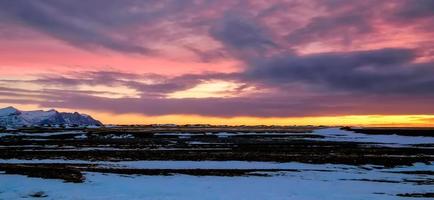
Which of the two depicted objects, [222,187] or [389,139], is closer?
[222,187]

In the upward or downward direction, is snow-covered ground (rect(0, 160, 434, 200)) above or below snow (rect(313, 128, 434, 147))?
below

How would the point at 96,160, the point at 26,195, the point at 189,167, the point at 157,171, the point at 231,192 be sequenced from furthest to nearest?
the point at 96,160 → the point at 189,167 → the point at 157,171 → the point at 231,192 → the point at 26,195

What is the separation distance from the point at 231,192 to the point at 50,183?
8.30 meters

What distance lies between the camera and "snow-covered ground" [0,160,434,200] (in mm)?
19766

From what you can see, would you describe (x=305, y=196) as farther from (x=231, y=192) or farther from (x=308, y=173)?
(x=308, y=173)

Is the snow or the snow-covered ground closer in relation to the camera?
the snow-covered ground

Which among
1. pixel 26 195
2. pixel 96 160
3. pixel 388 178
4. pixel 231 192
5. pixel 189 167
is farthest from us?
pixel 96 160

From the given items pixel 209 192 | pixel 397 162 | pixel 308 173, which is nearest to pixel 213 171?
pixel 308 173

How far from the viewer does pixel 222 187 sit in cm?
2216

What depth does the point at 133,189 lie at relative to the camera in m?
21.2

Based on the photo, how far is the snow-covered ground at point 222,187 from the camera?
1977 centimetres

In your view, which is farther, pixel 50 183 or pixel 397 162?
pixel 397 162

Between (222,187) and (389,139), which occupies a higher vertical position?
(389,139)

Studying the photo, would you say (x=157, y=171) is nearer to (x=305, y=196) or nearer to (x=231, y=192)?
(x=231, y=192)
